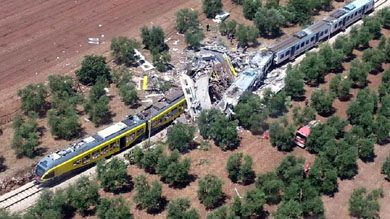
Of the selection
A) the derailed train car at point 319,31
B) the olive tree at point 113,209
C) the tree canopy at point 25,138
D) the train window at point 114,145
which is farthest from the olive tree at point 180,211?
the derailed train car at point 319,31

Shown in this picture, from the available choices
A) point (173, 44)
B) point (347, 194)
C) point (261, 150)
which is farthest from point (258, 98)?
point (173, 44)

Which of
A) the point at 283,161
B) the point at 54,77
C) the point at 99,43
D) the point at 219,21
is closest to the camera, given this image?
the point at 283,161

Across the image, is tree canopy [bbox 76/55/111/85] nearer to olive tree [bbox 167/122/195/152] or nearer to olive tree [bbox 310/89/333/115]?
olive tree [bbox 167/122/195/152]

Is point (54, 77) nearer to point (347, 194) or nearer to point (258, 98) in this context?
point (258, 98)

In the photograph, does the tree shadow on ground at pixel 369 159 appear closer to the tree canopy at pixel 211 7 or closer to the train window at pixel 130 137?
the train window at pixel 130 137

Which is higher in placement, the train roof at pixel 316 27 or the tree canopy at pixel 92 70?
the tree canopy at pixel 92 70

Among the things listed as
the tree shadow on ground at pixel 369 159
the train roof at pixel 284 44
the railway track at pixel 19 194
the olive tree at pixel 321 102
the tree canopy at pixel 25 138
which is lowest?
the tree shadow on ground at pixel 369 159

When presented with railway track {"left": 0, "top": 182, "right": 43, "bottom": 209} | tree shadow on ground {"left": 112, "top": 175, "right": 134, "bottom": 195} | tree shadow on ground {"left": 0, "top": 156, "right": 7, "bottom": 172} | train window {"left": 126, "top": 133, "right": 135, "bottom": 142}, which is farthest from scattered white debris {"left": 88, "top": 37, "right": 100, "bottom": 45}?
tree shadow on ground {"left": 112, "top": 175, "right": 134, "bottom": 195}
